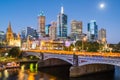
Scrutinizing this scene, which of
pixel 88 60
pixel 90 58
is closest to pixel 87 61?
pixel 88 60

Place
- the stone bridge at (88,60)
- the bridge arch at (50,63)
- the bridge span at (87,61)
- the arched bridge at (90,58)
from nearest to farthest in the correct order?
1. the stone bridge at (88,60)
2. the arched bridge at (90,58)
3. the bridge span at (87,61)
4. the bridge arch at (50,63)

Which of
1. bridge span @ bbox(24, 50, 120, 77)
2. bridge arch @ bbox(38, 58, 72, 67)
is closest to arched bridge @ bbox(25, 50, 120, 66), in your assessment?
bridge span @ bbox(24, 50, 120, 77)

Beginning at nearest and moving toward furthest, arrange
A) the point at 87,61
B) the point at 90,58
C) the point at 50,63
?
the point at 90,58 < the point at 87,61 < the point at 50,63

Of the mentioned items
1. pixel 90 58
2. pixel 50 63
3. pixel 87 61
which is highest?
pixel 90 58

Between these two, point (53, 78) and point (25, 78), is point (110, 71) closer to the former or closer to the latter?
Answer: point (53, 78)

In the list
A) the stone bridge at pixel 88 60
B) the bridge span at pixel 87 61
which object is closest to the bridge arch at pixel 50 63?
the bridge span at pixel 87 61

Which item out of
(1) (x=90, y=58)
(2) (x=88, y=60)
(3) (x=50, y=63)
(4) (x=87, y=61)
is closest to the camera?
(1) (x=90, y=58)

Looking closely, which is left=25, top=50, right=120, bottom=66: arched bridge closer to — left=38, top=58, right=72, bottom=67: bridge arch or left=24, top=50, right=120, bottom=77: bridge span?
left=24, top=50, right=120, bottom=77: bridge span

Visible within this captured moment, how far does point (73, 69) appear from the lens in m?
88.2

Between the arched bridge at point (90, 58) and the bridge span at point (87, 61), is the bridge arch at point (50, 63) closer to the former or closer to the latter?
the bridge span at point (87, 61)

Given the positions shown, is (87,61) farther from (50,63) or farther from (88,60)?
(50,63)

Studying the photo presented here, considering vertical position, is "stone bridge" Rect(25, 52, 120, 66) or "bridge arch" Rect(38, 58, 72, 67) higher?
"stone bridge" Rect(25, 52, 120, 66)

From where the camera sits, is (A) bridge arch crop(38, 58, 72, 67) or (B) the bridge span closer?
(B) the bridge span

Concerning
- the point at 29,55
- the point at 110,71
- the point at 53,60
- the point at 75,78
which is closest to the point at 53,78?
the point at 75,78
